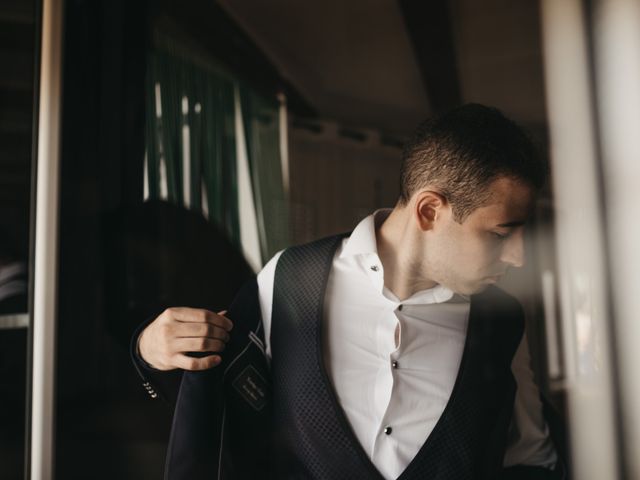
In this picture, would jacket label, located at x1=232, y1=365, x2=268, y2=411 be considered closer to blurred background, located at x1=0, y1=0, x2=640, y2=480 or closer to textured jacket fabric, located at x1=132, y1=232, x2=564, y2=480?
textured jacket fabric, located at x1=132, y1=232, x2=564, y2=480

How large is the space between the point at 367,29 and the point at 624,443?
64 centimetres

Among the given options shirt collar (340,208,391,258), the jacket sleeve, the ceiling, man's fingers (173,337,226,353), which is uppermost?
the ceiling

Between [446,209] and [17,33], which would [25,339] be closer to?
[17,33]

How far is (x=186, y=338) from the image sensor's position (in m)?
0.69

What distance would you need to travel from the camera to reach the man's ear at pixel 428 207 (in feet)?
2.23

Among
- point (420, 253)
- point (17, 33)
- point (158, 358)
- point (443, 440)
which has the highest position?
point (17, 33)

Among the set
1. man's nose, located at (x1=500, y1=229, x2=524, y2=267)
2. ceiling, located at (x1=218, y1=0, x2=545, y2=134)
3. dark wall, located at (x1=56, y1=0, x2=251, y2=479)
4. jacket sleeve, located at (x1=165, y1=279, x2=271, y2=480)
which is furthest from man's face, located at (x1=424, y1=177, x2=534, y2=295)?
dark wall, located at (x1=56, y1=0, x2=251, y2=479)

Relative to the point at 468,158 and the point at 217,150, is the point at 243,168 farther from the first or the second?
the point at 468,158

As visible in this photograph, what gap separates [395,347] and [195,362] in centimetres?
25

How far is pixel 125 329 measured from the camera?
37.9 inches

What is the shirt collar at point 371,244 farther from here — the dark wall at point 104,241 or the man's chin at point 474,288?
the dark wall at point 104,241

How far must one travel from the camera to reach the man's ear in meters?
0.68

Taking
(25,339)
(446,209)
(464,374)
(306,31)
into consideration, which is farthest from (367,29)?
(25,339)

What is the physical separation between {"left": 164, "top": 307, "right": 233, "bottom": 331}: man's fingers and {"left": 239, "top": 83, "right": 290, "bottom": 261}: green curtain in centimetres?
12
